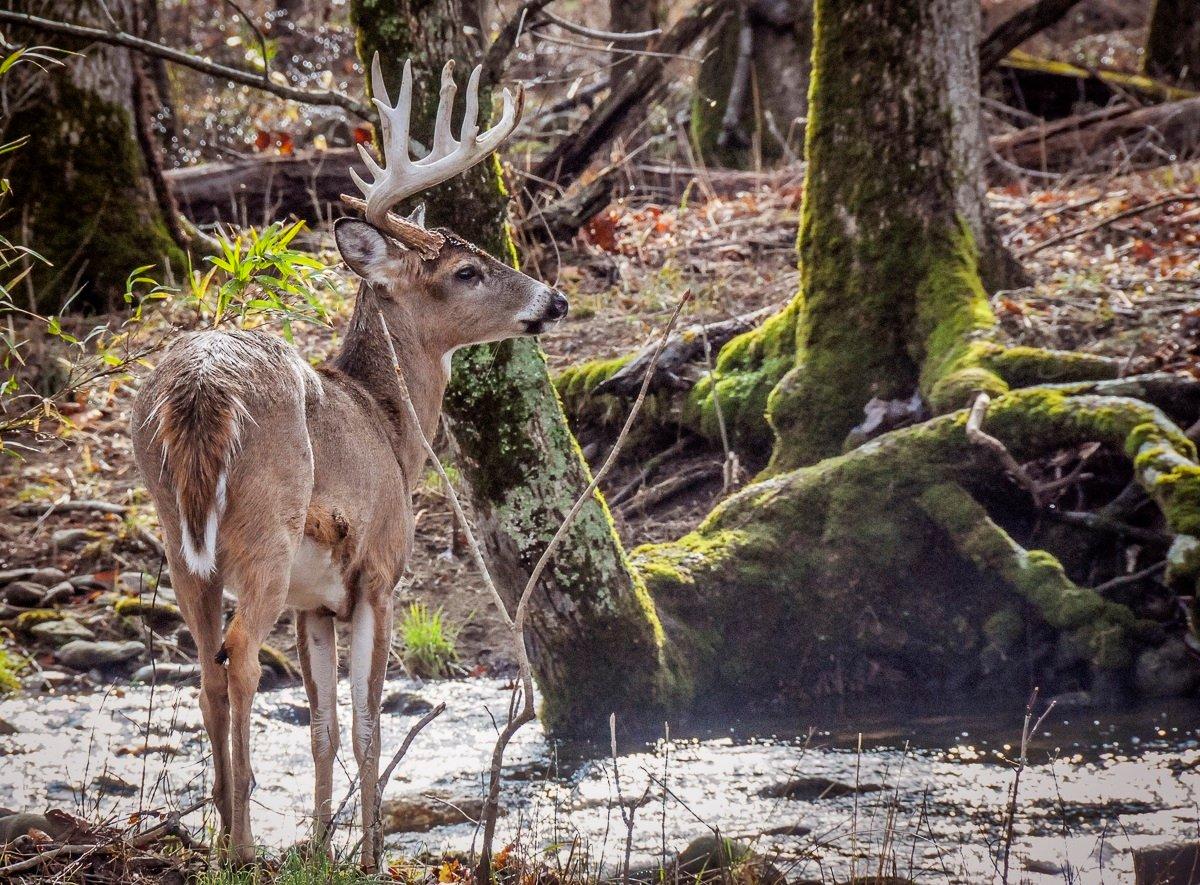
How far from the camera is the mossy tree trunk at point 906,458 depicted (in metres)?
7.01

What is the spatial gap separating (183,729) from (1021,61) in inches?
519

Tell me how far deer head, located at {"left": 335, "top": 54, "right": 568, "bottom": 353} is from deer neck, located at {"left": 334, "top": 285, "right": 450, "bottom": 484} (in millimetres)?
68

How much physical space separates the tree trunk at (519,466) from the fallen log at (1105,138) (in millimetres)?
8307

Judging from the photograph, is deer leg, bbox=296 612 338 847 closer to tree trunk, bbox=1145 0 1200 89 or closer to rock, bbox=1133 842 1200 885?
rock, bbox=1133 842 1200 885

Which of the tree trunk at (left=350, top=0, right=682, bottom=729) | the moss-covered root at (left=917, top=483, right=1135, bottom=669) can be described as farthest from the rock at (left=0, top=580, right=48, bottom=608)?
the moss-covered root at (left=917, top=483, right=1135, bottom=669)

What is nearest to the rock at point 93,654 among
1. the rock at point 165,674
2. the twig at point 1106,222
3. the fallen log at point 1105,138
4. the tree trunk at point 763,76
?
the rock at point 165,674

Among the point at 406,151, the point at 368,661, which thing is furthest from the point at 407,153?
the point at 368,661

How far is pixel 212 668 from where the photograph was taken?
14.1ft

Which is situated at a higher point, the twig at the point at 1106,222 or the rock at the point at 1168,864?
the twig at the point at 1106,222

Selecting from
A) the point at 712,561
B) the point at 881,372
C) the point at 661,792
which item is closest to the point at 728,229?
the point at 881,372

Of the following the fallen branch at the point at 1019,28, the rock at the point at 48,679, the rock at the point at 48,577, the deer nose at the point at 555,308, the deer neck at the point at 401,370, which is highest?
the fallen branch at the point at 1019,28

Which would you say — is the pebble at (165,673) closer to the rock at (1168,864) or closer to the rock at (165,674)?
the rock at (165,674)

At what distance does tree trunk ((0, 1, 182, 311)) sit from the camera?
1092cm

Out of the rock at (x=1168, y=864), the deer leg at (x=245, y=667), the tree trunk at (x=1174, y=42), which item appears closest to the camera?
the deer leg at (x=245, y=667)
